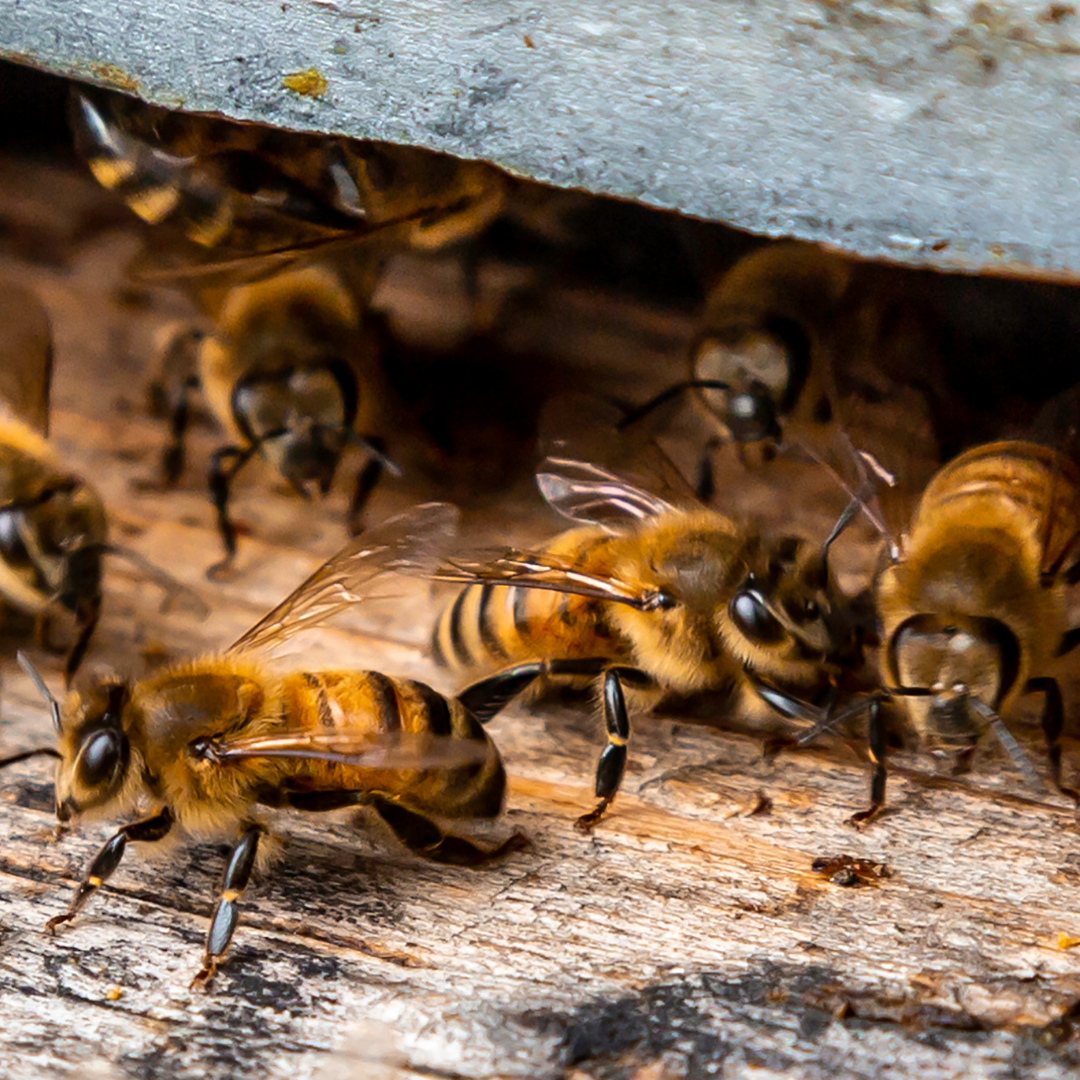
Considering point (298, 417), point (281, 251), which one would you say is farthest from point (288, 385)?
Result: point (281, 251)

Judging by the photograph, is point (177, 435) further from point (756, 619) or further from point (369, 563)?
point (756, 619)

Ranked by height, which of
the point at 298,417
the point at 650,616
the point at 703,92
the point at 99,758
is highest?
the point at 703,92

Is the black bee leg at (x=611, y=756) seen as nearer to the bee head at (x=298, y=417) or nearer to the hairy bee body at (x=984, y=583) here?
the hairy bee body at (x=984, y=583)

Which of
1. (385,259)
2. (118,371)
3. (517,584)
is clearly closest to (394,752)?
(517,584)

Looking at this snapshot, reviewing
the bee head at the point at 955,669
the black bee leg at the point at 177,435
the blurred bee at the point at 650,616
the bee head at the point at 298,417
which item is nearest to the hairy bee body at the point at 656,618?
the blurred bee at the point at 650,616

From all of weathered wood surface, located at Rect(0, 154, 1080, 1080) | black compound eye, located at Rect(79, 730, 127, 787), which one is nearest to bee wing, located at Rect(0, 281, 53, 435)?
weathered wood surface, located at Rect(0, 154, 1080, 1080)

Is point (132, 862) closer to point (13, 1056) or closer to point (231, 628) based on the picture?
point (13, 1056)
